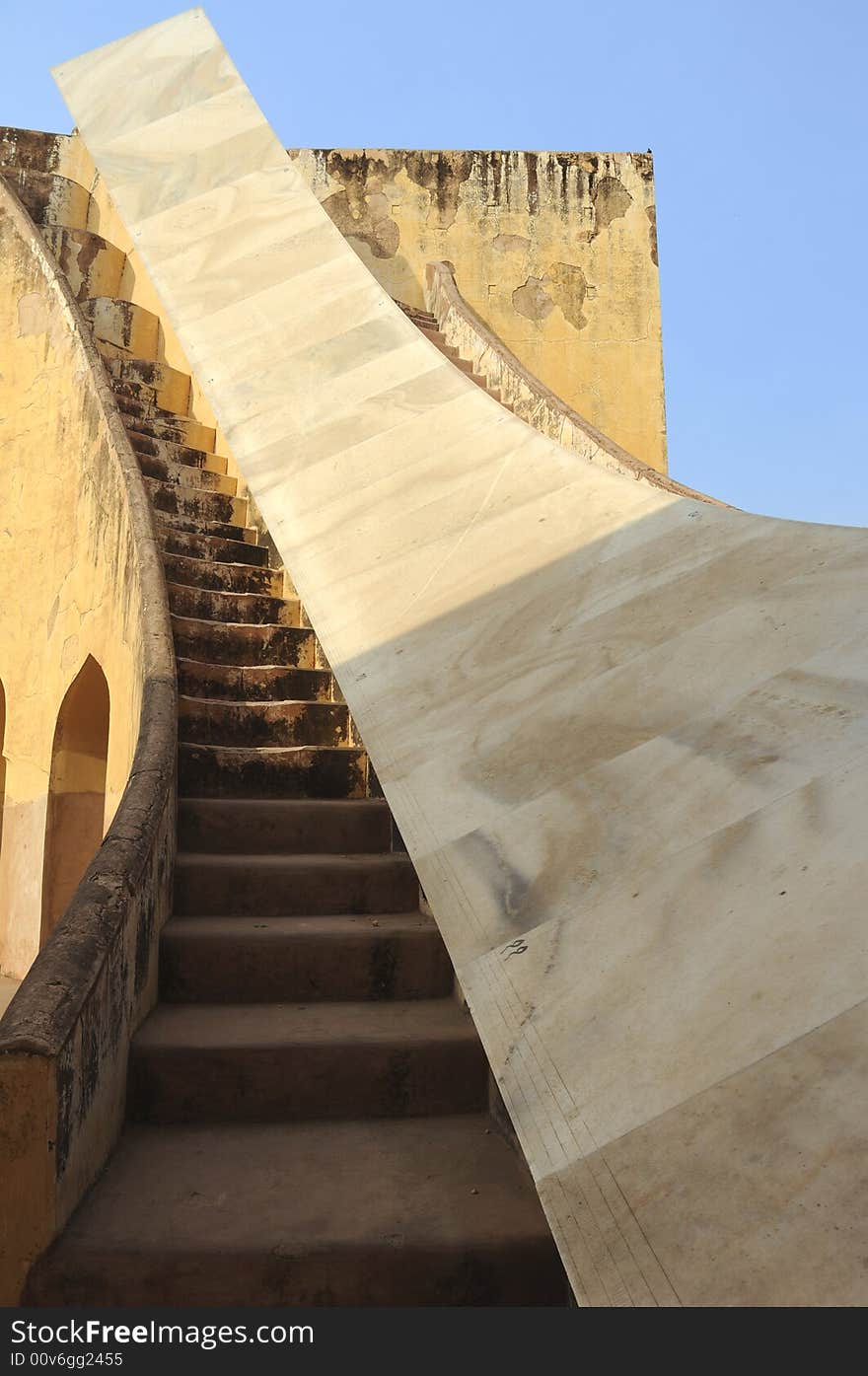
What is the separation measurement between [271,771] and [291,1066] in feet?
4.30

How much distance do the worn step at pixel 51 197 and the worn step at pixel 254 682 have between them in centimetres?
672

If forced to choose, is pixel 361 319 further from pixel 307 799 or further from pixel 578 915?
pixel 578 915

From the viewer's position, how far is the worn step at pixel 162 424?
18.5ft

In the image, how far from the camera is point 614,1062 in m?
1.35

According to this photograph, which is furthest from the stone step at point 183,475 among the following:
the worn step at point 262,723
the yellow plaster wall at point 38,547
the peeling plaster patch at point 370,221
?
the peeling plaster patch at point 370,221

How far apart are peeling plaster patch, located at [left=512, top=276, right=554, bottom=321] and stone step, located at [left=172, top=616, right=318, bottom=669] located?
5.98m

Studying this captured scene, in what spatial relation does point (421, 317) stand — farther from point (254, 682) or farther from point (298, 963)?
point (298, 963)

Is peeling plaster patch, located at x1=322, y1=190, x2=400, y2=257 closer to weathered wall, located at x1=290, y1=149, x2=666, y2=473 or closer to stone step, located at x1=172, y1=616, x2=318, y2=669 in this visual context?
weathered wall, located at x1=290, y1=149, x2=666, y2=473

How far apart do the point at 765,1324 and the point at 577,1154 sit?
308 millimetres

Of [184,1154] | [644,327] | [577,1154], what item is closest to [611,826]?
[577,1154]

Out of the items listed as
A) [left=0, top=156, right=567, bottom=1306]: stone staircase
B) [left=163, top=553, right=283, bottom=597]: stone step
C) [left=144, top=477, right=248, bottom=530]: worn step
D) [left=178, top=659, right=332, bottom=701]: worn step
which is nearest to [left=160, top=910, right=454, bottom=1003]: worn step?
[left=0, top=156, right=567, bottom=1306]: stone staircase

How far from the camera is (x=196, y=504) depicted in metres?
4.98

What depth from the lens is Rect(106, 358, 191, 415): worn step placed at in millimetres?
6422

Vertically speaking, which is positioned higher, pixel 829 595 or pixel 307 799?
pixel 829 595
